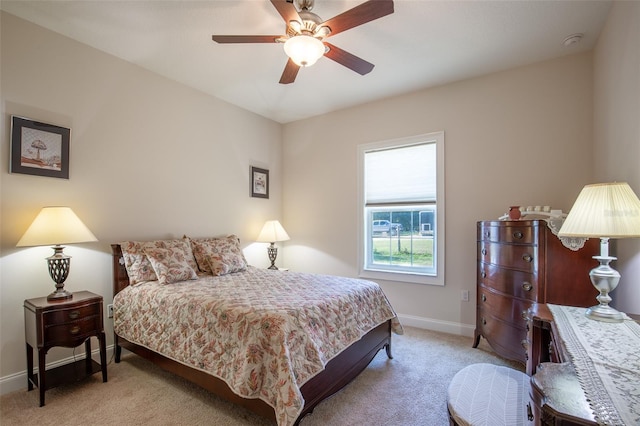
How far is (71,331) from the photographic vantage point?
7.35ft

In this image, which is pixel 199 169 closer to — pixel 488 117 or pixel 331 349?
pixel 331 349

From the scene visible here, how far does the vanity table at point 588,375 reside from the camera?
70 centimetres

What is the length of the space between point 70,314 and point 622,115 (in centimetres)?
412

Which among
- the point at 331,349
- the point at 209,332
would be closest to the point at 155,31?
the point at 209,332

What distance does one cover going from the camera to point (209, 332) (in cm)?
199

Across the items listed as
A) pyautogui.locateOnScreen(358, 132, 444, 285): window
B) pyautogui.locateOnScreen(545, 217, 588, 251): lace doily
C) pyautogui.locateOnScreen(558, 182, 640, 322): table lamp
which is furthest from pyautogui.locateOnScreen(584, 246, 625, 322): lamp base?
pyautogui.locateOnScreen(358, 132, 444, 285): window

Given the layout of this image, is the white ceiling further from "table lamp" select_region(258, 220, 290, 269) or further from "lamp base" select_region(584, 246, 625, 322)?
"lamp base" select_region(584, 246, 625, 322)

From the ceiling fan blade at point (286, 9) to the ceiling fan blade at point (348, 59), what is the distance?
302 millimetres

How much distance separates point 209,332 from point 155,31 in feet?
8.03

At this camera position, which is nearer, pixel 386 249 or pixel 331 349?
pixel 331 349

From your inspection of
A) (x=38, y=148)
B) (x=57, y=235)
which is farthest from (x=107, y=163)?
(x=57, y=235)

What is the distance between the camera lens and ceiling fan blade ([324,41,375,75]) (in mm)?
2135

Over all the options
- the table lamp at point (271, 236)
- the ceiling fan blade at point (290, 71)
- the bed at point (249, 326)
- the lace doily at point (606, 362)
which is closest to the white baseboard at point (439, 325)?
the bed at point (249, 326)

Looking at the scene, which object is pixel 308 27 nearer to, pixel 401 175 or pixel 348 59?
pixel 348 59
